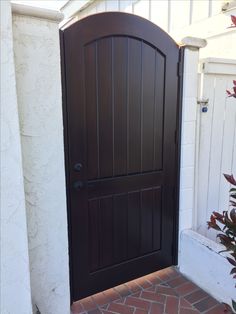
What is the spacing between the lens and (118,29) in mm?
2029

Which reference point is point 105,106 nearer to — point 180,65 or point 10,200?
point 180,65

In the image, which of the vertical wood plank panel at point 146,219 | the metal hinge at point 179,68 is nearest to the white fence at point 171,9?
the metal hinge at point 179,68

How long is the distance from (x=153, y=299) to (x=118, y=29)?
2.24 metres

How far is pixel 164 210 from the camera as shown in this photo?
256 centimetres

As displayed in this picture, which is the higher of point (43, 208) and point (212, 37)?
point (212, 37)

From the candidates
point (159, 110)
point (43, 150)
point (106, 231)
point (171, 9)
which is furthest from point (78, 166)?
point (171, 9)

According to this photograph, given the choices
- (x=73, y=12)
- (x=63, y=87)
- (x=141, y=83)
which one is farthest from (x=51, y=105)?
(x=73, y=12)

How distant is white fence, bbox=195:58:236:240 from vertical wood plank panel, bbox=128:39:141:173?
68cm

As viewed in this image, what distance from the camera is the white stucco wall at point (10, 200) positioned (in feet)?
4.44

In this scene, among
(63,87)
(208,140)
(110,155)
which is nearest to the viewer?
(63,87)

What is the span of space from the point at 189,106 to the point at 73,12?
387cm

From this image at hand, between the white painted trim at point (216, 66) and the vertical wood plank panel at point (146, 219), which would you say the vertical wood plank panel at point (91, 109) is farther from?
the white painted trim at point (216, 66)

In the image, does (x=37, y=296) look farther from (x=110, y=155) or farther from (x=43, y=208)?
(x=110, y=155)

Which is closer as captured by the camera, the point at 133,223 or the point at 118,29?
the point at 118,29
